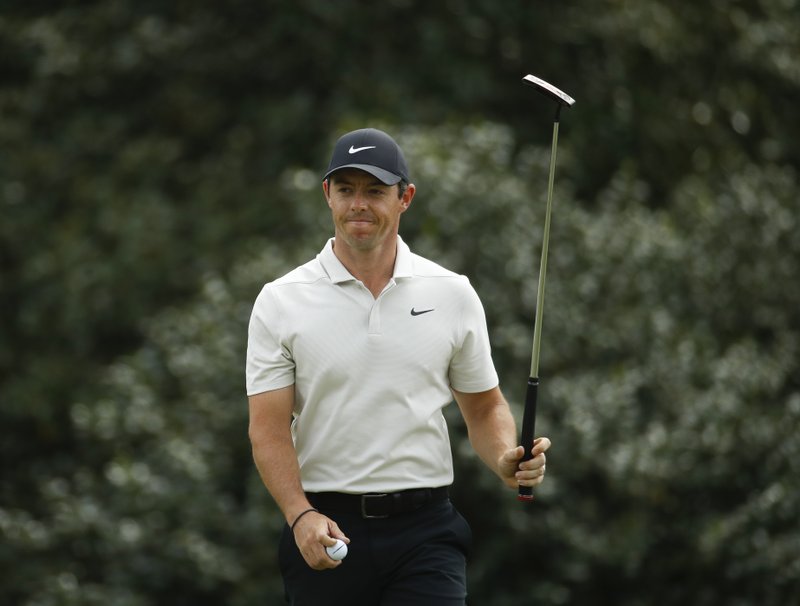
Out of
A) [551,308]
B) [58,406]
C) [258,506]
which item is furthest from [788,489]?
[58,406]

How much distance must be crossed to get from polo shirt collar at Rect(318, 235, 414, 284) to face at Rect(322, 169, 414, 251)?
82 mm

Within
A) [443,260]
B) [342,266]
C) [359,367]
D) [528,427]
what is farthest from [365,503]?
[443,260]

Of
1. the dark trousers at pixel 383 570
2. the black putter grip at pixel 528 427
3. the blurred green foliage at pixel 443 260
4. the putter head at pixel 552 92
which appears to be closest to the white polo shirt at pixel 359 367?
the dark trousers at pixel 383 570

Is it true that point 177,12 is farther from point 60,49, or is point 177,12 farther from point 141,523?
point 141,523

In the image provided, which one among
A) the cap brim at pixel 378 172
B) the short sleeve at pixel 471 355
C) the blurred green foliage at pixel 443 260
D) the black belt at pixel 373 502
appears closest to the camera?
the cap brim at pixel 378 172

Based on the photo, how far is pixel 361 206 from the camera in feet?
13.3

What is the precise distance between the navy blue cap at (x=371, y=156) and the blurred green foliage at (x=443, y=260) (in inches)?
168

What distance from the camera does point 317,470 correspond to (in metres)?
4.15

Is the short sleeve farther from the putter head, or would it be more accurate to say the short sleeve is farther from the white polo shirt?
the putter head

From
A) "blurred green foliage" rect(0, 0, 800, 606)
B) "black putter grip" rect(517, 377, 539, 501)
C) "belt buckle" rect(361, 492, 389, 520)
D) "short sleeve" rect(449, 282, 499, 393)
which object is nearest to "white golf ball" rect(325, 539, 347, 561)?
"belt buckle" rect(361, 492, 389, 520)

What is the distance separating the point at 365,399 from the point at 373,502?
0.29 metres

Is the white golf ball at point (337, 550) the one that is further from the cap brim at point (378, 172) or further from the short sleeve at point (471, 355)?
the cap brim at point (378, 172)

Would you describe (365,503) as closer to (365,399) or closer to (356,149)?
(365,399)

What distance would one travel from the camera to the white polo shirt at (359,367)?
4.05 m
